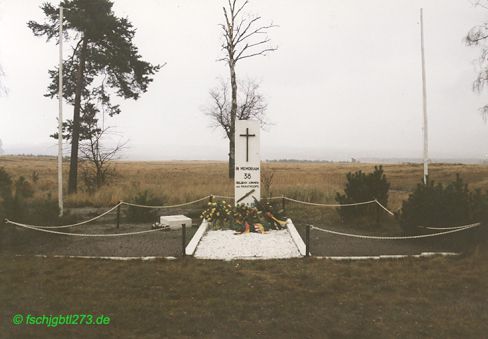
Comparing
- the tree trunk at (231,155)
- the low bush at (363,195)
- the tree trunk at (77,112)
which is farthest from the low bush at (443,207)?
the tree trunk at (231,155)

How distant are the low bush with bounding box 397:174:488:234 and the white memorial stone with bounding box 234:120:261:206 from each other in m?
4.41

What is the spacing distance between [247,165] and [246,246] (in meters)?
3.82

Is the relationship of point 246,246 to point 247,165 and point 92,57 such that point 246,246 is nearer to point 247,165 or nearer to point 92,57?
point 247,165

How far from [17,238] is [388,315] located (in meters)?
8.63

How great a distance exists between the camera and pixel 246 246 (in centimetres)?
987

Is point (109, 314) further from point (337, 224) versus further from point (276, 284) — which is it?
point (337, 224)

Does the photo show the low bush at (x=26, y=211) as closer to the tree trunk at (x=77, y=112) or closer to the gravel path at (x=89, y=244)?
the gravel path at (x=89, y=244)

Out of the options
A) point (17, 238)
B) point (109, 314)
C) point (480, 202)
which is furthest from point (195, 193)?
point (109, 314)

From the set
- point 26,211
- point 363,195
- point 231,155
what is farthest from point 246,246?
point 231,155

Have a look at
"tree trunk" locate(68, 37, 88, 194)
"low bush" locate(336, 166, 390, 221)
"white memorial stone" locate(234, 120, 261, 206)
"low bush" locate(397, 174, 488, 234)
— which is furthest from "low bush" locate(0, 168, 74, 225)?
"low bush" locate(397, 174, 488, 234)

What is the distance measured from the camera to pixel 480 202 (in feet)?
31.8

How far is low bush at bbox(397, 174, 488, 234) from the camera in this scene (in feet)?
32.4

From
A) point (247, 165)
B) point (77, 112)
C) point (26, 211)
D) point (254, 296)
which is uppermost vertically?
point (77, 112)

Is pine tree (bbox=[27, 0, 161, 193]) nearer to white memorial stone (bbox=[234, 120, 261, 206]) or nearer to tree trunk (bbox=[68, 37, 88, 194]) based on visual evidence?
tree trunk (bbox=[68, 37, 88, 194])
